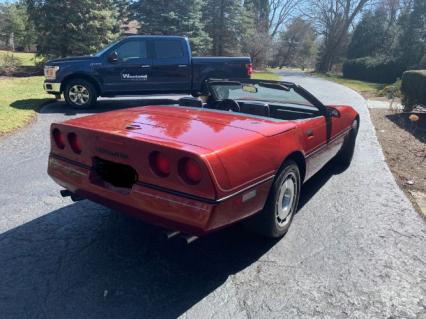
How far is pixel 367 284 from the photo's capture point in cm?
299

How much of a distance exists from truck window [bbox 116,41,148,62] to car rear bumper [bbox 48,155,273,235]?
24.1 feet

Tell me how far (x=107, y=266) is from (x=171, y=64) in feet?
26.3

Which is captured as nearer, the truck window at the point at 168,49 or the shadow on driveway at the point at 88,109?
the shadow on driveway at the point at 88,109

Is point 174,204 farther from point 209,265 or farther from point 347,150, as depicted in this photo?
point 347,150

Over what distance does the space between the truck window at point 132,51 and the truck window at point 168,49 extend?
0.36m

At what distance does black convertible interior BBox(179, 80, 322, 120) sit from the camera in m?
4.16

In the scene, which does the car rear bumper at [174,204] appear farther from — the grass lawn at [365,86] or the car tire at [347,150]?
the grass lawn at [365,86]

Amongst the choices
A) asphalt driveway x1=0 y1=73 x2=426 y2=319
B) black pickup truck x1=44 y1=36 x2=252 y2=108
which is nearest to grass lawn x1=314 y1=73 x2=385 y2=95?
black pickup truck x1=44 y1=36 x2=252 y2=108

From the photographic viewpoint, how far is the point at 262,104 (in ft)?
13.9

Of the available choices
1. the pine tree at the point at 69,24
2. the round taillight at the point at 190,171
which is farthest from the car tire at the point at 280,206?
the pine tree at the point at 69,24

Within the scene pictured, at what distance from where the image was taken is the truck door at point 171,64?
10.2 meters

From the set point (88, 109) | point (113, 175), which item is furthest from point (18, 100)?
point (113, 175)

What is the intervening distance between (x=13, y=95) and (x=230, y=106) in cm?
908

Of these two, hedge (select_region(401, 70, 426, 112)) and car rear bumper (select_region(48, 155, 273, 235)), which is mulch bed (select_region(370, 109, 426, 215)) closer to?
hedge (select_region(401, 70, 426, 112))
